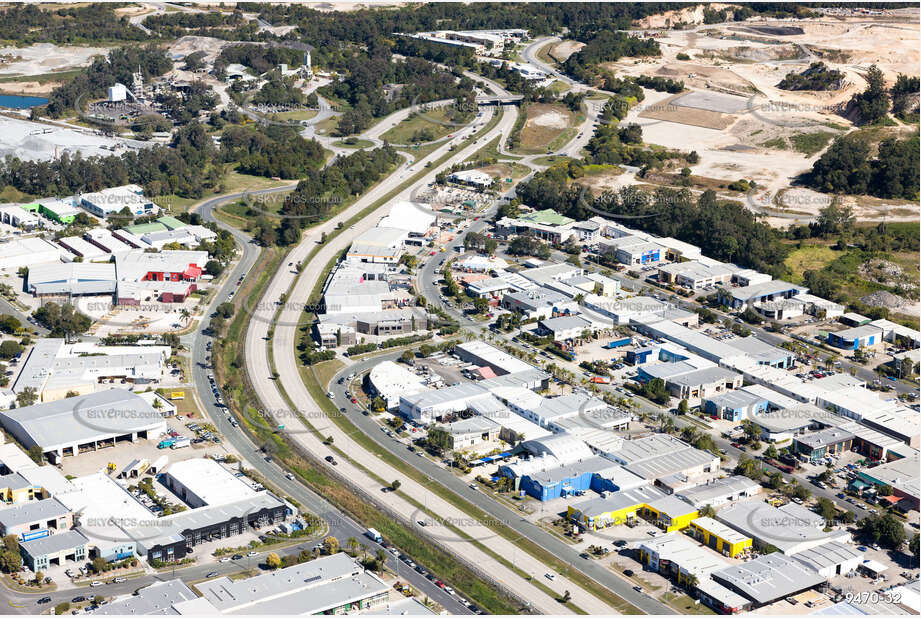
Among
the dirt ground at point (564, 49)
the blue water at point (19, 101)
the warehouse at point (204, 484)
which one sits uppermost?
the dirt ground at point (564, 49)

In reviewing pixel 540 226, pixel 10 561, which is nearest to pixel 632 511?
pixel 10 561

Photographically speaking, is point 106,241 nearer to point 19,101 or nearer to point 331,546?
point 331,546

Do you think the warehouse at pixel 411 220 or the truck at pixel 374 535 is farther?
the warehouse at pixel 411 220

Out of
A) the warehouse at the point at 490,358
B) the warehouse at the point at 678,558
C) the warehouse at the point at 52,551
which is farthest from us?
the warehouse at the point at 490,358

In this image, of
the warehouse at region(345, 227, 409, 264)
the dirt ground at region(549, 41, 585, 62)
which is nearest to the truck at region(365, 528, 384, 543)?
the warehouse at region(345, 227, 409, 264)

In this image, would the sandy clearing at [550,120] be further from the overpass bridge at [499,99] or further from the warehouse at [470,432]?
the warehouse at [470,432]

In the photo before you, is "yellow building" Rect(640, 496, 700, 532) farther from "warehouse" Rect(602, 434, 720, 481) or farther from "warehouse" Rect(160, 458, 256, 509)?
"warehouse" Rect(160, 458, 256, 509)

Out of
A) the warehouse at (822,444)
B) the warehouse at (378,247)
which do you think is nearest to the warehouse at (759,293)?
the warehouse at (822,444)
